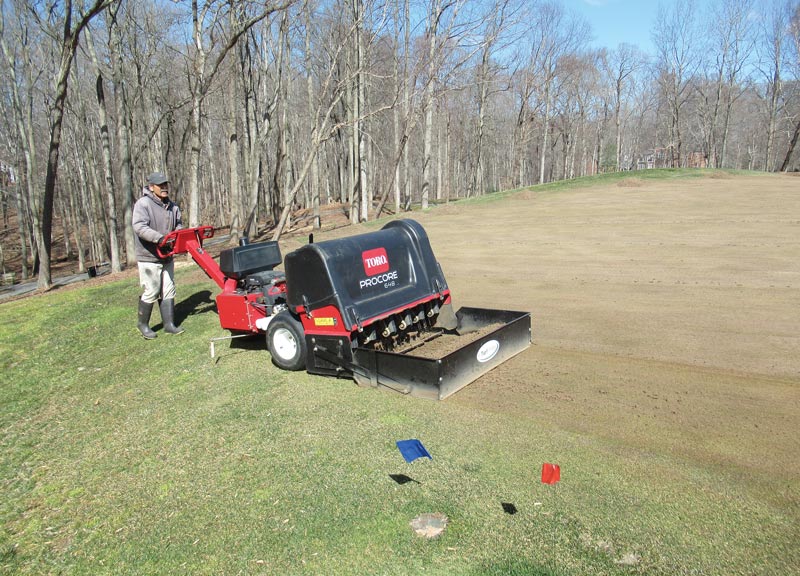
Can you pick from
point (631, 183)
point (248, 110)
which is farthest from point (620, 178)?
point (248, 110)

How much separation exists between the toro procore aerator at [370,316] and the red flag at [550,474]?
4.40 feet

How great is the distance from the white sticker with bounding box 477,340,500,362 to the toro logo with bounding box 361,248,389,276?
129 centimetres

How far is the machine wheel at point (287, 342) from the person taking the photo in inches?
212

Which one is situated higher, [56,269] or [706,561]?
[706,561]

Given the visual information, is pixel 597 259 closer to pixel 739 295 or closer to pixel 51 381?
pixel 739 295

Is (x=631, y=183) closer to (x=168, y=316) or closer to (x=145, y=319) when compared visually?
(x=168, y=316)

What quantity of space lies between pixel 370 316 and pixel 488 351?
1184 mm

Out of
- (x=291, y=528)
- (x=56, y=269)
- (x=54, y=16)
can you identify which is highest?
(x=54, y=16)

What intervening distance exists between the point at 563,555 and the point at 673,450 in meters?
1.43

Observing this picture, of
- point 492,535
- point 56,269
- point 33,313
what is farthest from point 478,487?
point 56,269

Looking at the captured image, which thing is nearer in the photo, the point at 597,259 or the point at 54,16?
the point at 597,259

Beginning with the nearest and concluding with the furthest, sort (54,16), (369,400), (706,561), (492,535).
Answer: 1. (706,561)
2. (492,535)
3. (369,400)
4. (54,16)

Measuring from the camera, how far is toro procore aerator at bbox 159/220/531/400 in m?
4.78

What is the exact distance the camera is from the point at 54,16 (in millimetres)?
18609
